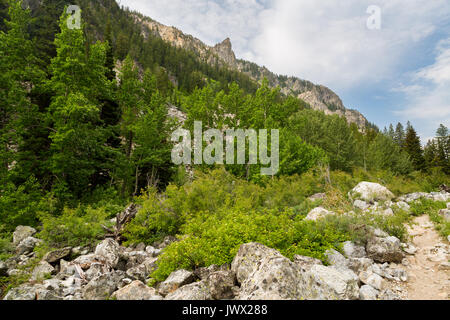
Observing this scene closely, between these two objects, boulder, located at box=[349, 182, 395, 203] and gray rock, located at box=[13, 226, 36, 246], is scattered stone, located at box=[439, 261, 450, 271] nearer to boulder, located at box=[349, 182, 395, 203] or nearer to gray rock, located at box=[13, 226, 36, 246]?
boulder, located at box=[349, 182, 395, 203]

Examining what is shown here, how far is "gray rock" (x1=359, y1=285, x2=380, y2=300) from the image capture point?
12.5 feet

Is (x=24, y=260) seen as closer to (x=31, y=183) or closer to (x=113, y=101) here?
(x=31, y=183)

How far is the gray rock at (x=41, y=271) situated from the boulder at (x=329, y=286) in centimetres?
638

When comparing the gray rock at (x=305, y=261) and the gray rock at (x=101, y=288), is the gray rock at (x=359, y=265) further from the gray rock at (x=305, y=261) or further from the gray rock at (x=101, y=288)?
the gray rock at (x=101, y=288)

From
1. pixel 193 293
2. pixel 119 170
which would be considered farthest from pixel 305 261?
pixel 119 170

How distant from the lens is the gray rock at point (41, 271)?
541cm

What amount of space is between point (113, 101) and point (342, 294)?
21.6 metres

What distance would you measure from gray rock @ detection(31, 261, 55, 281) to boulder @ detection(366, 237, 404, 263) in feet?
28.9

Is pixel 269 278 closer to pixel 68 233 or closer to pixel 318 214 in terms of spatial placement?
pixel 318 214

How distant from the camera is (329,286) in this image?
3605 mm

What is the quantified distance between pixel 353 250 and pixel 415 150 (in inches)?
2061

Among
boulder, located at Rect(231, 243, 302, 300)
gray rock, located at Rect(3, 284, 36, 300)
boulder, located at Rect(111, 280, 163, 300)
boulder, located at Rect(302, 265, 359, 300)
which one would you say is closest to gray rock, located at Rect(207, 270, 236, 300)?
boulder, located at Rect(231, 243, 302, 300)

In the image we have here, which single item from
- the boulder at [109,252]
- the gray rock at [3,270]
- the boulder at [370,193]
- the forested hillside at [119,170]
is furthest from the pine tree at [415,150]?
the gray rock at [3,270]
